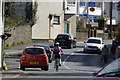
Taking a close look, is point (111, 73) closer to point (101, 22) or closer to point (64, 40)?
point (64, 40)

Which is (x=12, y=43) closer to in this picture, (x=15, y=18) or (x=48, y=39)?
(x=15, y=18)

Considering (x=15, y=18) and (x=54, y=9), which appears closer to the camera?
(x=15, y=18)

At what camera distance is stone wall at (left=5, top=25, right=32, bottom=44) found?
39281 mm

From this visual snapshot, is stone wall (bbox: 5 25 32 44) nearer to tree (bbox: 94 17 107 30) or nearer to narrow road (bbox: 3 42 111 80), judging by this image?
narrow road (bbox: 3 42 111 80)

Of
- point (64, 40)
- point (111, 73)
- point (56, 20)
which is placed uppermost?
point (56, 20)

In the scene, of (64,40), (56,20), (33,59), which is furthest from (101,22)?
(33,59)

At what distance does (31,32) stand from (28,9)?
3060 mm

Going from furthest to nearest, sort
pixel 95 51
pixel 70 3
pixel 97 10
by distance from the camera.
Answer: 1. pixel 97 10
2. pixel 70 3
3. pixel 95 51

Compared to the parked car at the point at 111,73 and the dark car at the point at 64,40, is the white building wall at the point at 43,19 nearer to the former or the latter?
the dark car at the point at 64,40

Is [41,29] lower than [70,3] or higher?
lower

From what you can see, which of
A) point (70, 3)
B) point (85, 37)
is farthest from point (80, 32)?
point (70, 3)

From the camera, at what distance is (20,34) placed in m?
42.2

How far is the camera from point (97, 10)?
74.8 m

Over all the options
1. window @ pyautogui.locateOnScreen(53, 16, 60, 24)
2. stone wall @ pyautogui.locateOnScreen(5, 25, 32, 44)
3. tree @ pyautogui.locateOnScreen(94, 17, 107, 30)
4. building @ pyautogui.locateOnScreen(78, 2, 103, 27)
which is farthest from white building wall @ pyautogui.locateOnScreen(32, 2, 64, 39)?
tree @ pyautogui.locateOnScreen(94, 17, 107, 30)
